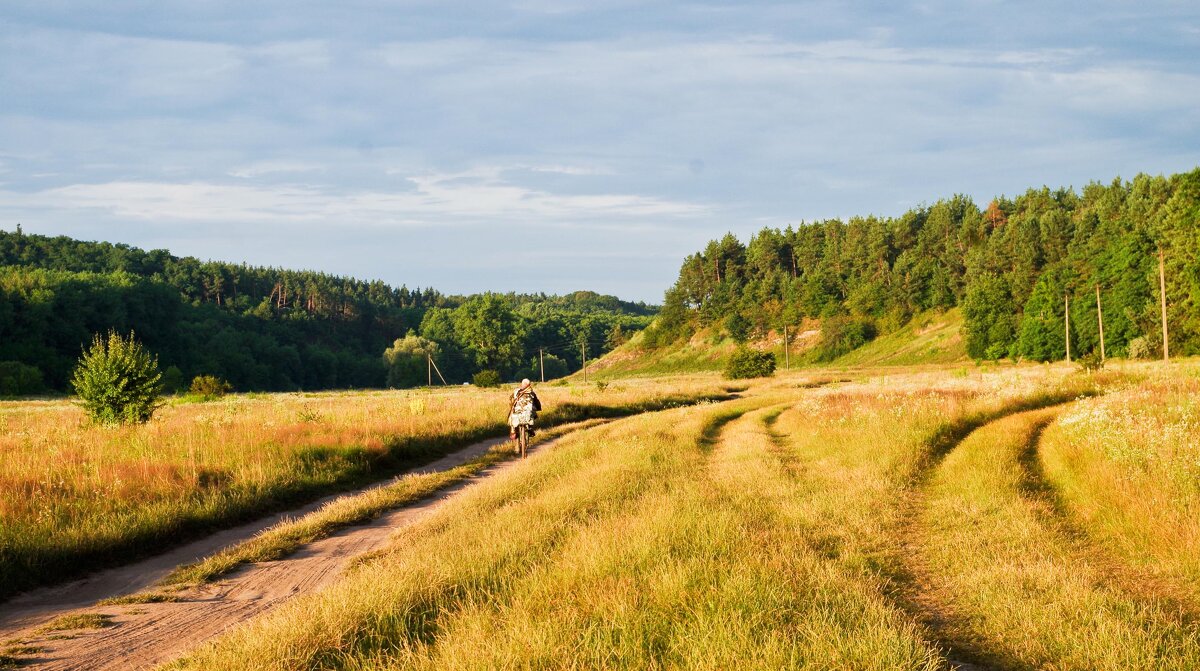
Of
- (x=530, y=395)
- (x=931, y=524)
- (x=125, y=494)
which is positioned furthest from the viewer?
(x=530, y=395)

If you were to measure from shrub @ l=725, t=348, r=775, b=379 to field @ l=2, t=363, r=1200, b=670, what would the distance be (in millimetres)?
51718

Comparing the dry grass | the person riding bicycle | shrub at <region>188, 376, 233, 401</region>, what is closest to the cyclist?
the person riding bicycle

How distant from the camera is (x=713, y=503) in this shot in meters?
9.88

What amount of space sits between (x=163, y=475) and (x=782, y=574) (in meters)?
10.1

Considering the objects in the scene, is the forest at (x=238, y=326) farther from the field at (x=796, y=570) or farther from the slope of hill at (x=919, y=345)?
the field at (x=796, y=570)

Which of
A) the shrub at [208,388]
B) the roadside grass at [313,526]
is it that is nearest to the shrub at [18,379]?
the shrub at [208,388]

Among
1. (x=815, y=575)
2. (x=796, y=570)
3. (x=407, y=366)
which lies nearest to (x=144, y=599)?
(x=796, y=570)

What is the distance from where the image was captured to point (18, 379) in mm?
77812

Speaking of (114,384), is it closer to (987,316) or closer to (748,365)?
(748,365)

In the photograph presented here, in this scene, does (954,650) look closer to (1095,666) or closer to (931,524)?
(1095,666)

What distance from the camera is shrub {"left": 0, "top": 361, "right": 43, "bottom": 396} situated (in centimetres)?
7506

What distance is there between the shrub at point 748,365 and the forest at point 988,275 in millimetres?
33113

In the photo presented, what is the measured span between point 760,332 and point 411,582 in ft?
436

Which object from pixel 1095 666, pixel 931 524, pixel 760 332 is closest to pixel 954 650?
pixel 1095 666
